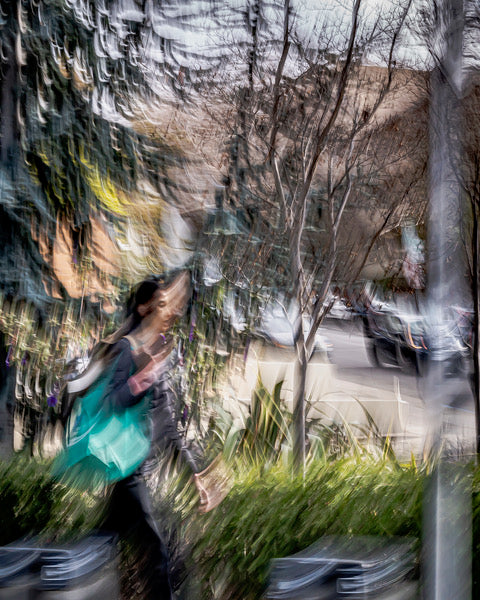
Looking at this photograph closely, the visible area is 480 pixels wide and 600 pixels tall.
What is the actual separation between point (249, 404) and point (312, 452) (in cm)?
28

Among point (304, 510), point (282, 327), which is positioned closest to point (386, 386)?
point (282, 327)

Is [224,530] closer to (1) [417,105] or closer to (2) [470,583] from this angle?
(2) [470,583]

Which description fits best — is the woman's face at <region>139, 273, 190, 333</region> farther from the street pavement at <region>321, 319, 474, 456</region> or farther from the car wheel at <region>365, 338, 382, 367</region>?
the car wheel at <region>365, 338, 382, 367</region>

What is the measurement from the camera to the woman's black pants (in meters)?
2.51

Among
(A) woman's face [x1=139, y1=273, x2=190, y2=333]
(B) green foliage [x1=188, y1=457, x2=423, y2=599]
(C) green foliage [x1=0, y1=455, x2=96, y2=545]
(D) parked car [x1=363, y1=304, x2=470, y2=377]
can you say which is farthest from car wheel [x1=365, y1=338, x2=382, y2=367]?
(C) green foliage [x1=0, y1=455, x2=96, y2=545]

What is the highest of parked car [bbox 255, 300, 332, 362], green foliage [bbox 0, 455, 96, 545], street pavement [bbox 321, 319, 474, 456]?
parked car [bbox 255, 300, 332, 362]

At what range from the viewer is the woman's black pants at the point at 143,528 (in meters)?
2.51

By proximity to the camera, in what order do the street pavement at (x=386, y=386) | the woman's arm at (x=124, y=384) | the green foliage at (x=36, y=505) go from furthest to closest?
the green foliage at (x=36, y=505) → the street pavement at (x=386, y=386) → the woman's arm at (x=124, y=384)

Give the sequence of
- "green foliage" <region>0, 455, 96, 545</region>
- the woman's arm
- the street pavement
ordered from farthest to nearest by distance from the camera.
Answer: "green foliage" <region>0, 455, 96, 545</region> < the street pavement < the woman's arm

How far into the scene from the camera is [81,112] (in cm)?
299

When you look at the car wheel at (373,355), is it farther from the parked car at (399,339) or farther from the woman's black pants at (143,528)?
the woman's black pants at (143,528)

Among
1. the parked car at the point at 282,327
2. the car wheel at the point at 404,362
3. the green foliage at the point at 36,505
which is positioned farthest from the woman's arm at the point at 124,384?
the car wheel at the point at 404,362

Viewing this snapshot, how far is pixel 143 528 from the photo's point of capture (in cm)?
254

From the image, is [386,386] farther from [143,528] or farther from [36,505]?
[36,505]
